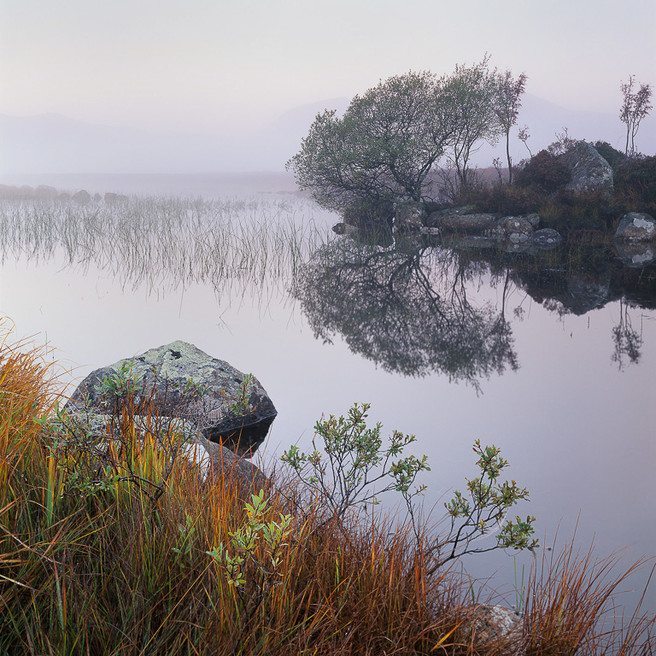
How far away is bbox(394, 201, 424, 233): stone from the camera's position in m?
21.4

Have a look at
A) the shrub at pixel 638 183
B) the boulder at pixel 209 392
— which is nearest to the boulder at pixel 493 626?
the boulder at pixel 209 392

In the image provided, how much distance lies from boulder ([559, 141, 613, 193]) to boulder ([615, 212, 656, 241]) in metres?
2.37

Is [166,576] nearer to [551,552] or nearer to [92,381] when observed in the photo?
[551,552]

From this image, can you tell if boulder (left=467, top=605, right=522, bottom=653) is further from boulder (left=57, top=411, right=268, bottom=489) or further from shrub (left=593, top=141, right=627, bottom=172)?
shrub (left=593, top=141, right=627, bottom=172)

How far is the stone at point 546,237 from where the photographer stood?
59.1 feet

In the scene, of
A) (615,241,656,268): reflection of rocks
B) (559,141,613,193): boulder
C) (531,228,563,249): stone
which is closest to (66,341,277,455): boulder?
(615,241,656,268): reflection of rocks

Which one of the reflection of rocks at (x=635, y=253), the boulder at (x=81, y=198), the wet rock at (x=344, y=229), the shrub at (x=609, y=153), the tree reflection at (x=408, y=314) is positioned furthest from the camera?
the boulder at (x=81, y=198)

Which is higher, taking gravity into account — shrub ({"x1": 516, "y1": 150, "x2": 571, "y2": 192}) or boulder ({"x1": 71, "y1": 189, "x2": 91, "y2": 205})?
shrub ({"x1": 516, "y1": 150, "x2": 571, "y2": 192})

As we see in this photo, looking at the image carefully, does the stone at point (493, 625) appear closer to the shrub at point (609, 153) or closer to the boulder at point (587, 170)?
the boulder at point (587, 170)

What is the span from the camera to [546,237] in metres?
18.3

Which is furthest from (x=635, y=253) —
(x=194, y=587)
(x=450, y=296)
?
(x=194, y=587)

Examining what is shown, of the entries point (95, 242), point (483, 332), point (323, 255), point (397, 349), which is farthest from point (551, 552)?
point (95, 242)

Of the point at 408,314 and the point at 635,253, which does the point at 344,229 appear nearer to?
the point at 635,253

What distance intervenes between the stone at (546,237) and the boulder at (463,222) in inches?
70.5
